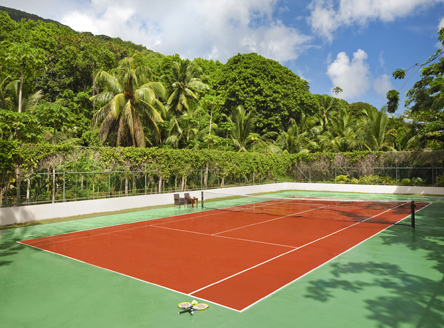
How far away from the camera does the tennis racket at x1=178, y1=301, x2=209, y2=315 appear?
20.2 ft

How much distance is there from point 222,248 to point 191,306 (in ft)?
15.9

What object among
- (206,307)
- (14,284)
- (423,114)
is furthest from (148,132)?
(206,307)

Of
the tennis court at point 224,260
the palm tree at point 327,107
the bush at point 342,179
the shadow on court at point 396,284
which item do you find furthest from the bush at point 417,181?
the palm tree at point 327,107

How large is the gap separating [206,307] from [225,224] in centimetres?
924

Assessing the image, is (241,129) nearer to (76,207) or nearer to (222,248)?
(76,207)

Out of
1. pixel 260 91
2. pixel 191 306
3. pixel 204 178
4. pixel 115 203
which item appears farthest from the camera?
pixel 260 91

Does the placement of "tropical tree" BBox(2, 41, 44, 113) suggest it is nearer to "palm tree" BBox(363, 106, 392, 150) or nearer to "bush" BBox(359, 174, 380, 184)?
"bush" BBox(359, 174, 380, 184)

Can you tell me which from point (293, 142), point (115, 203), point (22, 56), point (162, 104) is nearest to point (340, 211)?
point (115, 203)

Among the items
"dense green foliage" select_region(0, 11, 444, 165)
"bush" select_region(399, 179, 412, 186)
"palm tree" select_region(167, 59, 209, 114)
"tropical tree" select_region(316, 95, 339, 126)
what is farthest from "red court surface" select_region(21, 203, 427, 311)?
"tropical tree" select_region(316, 95, 339, 126)

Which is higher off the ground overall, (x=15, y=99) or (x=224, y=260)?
(x=15, y=99)

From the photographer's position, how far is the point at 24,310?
6418 millimetres

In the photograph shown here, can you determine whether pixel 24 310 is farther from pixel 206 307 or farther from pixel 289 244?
pixel 289 244

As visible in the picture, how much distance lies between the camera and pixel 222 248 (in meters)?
11.1

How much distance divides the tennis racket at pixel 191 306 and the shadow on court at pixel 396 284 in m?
2.01
